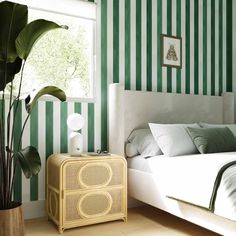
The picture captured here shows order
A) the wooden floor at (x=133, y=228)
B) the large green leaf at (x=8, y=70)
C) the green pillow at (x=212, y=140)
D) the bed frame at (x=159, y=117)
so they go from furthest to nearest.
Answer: the green pillow at (x=212, y=140)
the wooden floor at (x=133, y=228)
the bed frame at (x=159, y=117)
the large green leaf at (x=8, y=70)

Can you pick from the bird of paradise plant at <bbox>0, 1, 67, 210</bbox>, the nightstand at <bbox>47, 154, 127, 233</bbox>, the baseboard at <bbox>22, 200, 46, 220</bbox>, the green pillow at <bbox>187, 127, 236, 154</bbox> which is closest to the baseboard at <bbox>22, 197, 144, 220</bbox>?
the baseboard at <bbox>22, 200, 46, 220</bbox>

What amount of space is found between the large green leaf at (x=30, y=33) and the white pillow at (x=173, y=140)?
148 cm

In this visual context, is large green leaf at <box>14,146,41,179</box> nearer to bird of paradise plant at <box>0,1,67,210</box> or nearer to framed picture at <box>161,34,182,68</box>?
bird of paradise plant at <box>0,1,67,210</box>

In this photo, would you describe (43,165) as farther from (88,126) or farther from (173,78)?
(173,78)

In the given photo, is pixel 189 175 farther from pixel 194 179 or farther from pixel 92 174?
pixel 92 174

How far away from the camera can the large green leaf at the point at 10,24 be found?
2037mm

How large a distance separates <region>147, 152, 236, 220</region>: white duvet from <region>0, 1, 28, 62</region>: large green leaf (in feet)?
5.03

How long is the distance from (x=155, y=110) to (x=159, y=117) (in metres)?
0.10

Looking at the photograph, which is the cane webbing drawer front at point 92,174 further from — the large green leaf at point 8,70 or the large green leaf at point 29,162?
the large green leaf at point 8,70

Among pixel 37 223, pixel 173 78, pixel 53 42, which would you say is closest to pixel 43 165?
pixel 37 223

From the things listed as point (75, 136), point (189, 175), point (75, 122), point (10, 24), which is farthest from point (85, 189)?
point (10, 24)

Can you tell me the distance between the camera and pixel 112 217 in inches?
109

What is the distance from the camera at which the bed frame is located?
2305 millimetres

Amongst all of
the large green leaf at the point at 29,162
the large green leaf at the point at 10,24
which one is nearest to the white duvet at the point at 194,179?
the large green leaf at the point at 29,162
